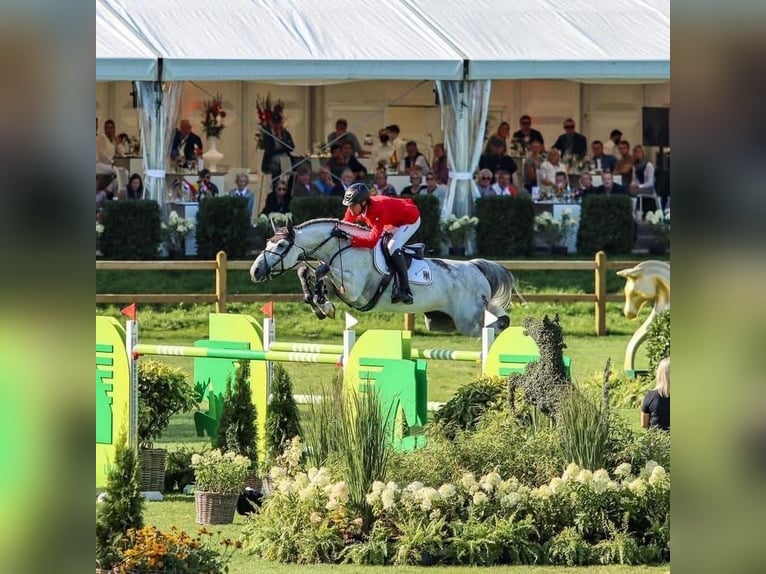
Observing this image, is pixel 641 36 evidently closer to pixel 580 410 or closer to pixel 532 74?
pixel 532 74

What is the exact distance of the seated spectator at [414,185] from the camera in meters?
20.8

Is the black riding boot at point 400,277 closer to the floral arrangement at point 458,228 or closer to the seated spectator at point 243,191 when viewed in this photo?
the floral arrangement at point 458,228

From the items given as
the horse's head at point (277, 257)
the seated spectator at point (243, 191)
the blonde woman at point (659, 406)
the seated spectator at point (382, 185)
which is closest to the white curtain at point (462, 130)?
the seated spectator at point (382, 185)

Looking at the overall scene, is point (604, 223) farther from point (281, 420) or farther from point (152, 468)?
point (152, 468)

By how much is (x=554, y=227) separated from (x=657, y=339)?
8.40 metres

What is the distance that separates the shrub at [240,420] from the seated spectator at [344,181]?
38.7 ft

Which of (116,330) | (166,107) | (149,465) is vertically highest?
(166,107)

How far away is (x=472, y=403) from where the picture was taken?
351 inches

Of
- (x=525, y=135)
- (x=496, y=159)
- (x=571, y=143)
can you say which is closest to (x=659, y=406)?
(x=496, y=159)

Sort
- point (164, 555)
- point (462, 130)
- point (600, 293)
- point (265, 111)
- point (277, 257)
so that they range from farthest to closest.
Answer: point (265, 111), point (462, 130), point (600, 293), point (277, 257), point (164, 555)
